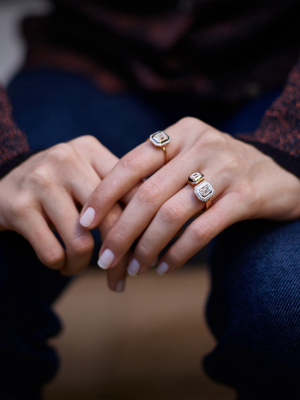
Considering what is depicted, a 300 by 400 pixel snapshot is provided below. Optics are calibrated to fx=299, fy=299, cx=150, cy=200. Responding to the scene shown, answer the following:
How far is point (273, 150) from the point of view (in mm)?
655

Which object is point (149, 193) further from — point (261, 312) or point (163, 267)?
point (261, 312)

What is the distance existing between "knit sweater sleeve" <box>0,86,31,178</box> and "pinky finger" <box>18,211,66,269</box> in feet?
0.45

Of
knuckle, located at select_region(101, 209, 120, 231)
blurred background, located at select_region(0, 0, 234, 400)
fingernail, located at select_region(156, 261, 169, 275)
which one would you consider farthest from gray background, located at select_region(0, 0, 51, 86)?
fingernail, located at select_region(156, 261, 169, 275)

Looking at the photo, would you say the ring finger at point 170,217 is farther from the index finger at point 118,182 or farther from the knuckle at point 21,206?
the knuckle at point 21,206

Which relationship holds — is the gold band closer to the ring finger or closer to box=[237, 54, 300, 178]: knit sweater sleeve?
the ring finger

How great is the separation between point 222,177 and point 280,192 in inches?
5.2

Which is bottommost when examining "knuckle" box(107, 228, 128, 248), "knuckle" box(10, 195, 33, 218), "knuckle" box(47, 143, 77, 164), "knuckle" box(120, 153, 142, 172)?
"knuckle" box(107, 228, 128, 248)

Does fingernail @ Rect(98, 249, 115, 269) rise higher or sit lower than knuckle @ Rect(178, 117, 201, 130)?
lower

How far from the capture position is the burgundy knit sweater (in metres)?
0.97

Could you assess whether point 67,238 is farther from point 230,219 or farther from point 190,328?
point 190,328

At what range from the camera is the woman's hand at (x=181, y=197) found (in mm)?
567

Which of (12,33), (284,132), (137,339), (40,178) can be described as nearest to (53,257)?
(40,178)

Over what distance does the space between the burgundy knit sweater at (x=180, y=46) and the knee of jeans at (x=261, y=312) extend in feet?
1.99

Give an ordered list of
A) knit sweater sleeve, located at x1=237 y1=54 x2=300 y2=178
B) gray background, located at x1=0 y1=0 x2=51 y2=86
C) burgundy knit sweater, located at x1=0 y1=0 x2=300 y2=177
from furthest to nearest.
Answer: gray background, located at x1=0 y1=0 x2=51 y2=86, burgundy knit sweater, located at x1=0 y1=0 x2=300 y2=177, knit sweater sleeve, located at x1=237 y1=54 x2=300 y2=178
